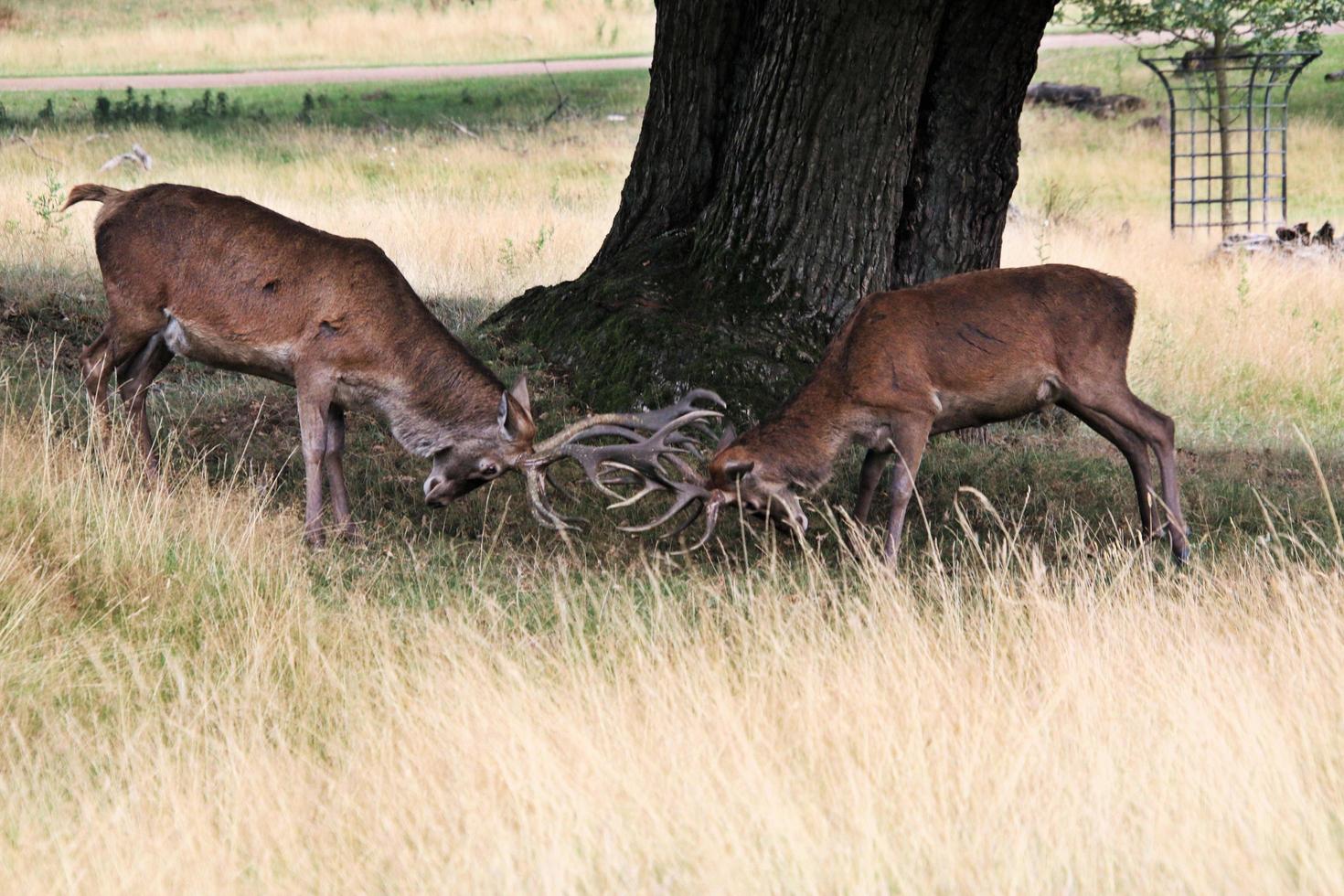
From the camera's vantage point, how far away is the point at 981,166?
9.98 metres

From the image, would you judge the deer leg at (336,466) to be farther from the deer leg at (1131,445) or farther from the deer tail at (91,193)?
the deer leg at (1131,445)

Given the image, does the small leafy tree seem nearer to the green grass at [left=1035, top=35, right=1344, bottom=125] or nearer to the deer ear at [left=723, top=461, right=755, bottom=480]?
the green grass at [left=1035, top=35, right=1344, bottom=125]

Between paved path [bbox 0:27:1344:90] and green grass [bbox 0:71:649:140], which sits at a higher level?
paved path [bbox 0:27:1344:90]

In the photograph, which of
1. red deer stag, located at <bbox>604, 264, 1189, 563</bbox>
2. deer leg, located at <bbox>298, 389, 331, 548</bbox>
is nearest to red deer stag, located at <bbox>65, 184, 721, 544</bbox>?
deer leg, located at <bbox>298, 389, 331, 548</bbox>

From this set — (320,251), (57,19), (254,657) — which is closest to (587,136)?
(320,251)

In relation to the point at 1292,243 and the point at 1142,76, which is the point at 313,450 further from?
the point at 1142,76

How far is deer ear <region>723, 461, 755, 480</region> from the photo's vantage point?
7.37 meters

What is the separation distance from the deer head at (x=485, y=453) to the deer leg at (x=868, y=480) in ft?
5.36

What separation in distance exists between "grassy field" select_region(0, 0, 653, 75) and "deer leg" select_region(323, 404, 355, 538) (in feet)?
115

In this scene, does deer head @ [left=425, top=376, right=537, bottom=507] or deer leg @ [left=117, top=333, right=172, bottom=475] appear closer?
deer head @ [left=425, top=376, right=537, bottom=507]

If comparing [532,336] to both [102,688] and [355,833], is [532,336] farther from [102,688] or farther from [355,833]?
[355,833]

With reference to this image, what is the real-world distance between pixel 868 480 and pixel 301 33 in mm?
42787

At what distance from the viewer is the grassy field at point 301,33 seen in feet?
143

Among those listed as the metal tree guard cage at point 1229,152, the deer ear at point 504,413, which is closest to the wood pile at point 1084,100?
the metal tree guard cage at point 1229,152
